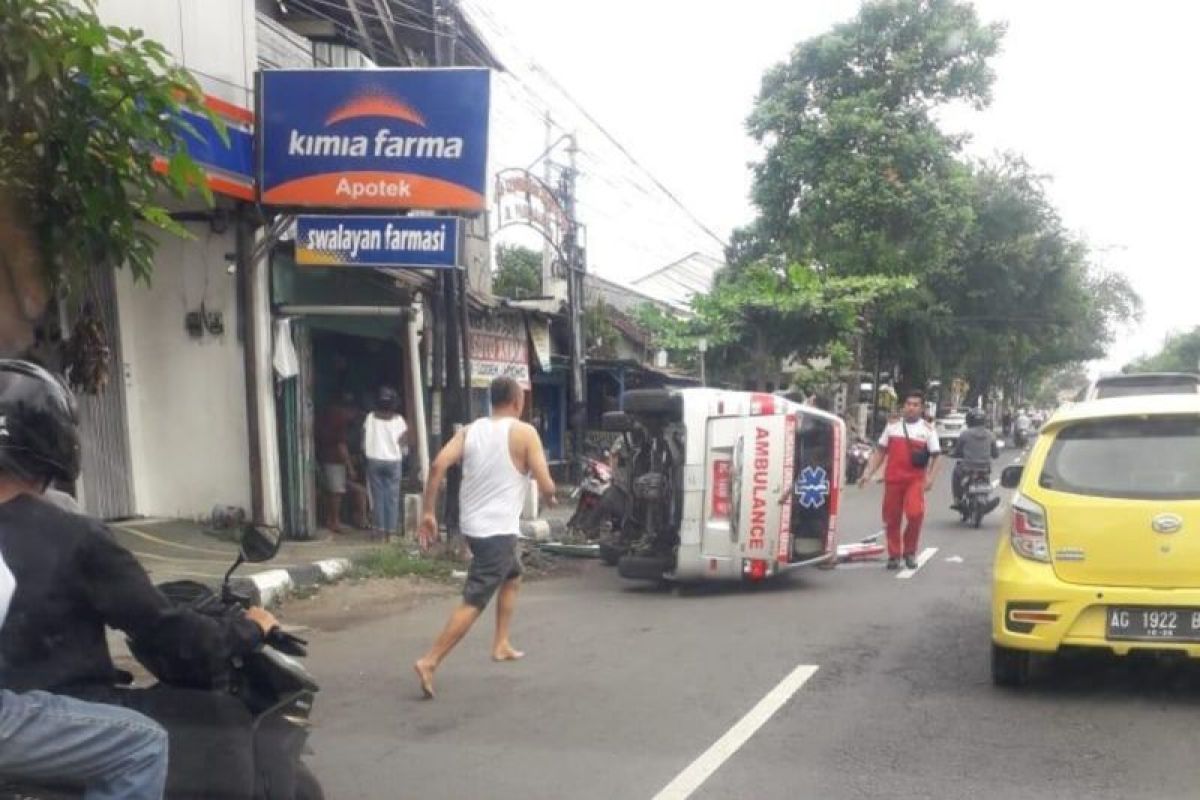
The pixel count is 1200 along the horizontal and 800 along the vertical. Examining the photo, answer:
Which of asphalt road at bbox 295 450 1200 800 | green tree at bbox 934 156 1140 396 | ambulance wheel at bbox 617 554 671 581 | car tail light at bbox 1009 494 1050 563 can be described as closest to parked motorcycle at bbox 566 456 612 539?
ambulance wheel at bbox 617 554 671 581

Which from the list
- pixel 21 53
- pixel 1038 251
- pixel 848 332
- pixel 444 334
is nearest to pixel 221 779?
pixel 21 53

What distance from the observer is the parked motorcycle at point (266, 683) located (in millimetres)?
3354

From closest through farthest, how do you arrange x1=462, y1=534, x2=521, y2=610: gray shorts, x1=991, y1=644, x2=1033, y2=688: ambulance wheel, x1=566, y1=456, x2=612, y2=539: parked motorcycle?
x1=991, y1=644, x2=1033, y2=688: ambulance wheel
x1=462, y1=534, x2=521, y2=610: gray shorts
x1=566, y1=456, x2=612, y2=539: parked motorcycle

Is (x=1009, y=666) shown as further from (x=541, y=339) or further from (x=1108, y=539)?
(x=541, y=339)

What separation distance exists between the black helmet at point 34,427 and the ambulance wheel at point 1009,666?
208 inches

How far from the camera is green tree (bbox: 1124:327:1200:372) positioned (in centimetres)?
8831

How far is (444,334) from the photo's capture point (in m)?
14.0

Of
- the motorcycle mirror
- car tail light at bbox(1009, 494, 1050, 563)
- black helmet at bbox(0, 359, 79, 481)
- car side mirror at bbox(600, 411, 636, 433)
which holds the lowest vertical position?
car tail light at bbox(1009, 494, 1050, 563)

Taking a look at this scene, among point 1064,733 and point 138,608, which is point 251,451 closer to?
point 1064,733

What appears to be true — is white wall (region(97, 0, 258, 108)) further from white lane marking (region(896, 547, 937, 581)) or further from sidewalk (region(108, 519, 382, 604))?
white lane marking (region(896, 547, 937, 581))

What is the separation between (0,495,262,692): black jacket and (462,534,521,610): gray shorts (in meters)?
4.10

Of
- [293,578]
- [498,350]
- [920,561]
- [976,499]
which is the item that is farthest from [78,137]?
[498,350]

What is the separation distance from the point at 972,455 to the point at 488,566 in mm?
12327

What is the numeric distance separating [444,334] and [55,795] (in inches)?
442
